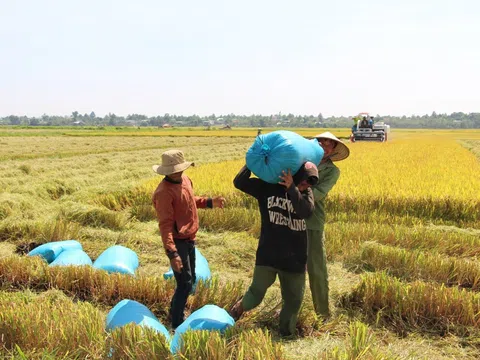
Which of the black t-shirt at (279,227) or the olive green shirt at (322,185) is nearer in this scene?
the black t-shirt at (279,227)

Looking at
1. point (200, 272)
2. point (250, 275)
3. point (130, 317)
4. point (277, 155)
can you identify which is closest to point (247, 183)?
point (277, 155)

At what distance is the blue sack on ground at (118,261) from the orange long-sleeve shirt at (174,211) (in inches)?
53.5

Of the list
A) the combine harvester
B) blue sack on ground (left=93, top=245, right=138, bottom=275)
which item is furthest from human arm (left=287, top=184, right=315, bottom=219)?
the combine harvester

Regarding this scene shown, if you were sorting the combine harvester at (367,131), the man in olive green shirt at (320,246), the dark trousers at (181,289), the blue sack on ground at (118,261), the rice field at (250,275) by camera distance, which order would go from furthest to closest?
the combine harvester at (367,131), the blue sack on ground at (118,261), the man in olive green shirt at (320,246), the dark trousers at (181,289), the rice field at (250,275)

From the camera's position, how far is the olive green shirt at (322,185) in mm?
3545

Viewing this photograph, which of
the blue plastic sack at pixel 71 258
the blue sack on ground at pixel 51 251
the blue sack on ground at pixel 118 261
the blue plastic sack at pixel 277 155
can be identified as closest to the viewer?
the blue plastic sack at pixel 277 155

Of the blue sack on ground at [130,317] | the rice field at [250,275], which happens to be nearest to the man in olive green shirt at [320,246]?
the rice field at [250,275]

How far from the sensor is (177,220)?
3.50 meters

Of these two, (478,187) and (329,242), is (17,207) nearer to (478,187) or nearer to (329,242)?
(329,242)

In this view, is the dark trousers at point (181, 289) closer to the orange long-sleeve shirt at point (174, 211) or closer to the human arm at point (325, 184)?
the orange long-sleeve shirt at point (174, 211)

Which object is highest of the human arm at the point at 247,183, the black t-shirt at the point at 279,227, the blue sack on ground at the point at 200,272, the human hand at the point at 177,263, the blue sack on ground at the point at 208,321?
the human arm at the point at 247,183

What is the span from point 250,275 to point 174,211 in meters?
1.86

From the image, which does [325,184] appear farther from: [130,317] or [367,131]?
[367,131]

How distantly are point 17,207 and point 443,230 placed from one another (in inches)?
300
